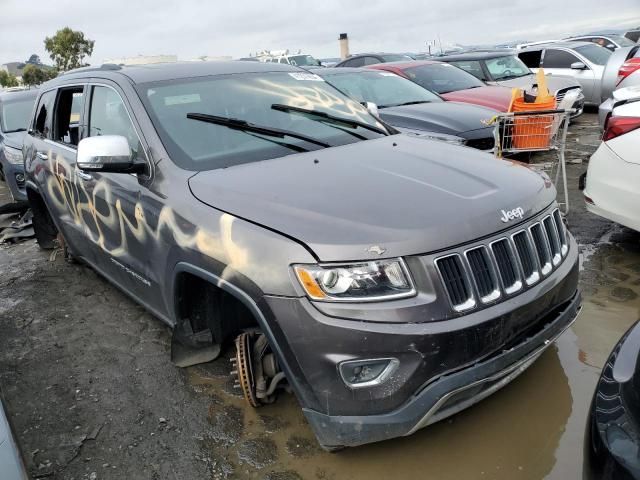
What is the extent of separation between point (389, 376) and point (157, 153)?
1717 millimetres

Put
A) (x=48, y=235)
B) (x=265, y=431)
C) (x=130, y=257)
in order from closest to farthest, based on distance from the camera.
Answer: (x=265, y=431), (x=130, y=257), (x=48, y=235)

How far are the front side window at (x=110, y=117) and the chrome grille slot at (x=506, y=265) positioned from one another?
199cm

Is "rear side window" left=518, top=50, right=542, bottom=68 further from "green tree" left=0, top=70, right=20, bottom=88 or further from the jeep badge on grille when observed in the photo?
"green tree" left=0, top=70, right=20, bottom=88

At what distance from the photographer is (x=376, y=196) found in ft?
7.97

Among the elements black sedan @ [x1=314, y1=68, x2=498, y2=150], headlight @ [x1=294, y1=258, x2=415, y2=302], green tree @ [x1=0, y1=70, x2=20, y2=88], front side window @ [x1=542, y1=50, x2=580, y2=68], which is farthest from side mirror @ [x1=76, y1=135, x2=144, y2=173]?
green tree @ [x1=0, y1=70, x2=20, y2=88]

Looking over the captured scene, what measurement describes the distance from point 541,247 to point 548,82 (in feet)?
25.3

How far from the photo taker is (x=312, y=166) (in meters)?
2.82

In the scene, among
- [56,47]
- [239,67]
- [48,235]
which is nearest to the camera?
[239,67]

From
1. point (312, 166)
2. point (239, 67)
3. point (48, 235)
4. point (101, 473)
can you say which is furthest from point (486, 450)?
point (48, 235)

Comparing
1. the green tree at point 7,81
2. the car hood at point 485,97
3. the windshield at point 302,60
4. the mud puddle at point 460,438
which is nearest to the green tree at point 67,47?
the green tree at point 7,81

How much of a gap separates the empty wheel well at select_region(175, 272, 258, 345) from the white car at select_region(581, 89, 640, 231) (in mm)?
2774

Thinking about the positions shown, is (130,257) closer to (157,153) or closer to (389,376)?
(157,153)

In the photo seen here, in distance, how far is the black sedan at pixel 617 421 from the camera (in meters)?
1.47

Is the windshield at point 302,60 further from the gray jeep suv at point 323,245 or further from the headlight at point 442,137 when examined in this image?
the gray jeep suv at point 323,245
